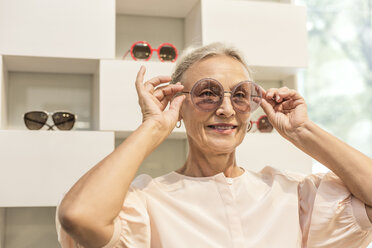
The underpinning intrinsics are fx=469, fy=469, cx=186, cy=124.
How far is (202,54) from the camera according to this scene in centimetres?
176

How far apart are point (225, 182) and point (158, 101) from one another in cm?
38

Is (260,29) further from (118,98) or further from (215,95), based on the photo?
(215,95)

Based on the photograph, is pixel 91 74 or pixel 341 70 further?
pixel 341 70

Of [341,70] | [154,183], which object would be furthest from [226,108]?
[341,70]

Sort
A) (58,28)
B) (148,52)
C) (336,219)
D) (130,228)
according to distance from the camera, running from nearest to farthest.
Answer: (130,228), (336,219), (58,28), (148,52)

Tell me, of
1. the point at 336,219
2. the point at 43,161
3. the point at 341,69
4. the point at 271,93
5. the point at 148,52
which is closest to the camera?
the point at 336,219

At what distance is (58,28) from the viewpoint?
101 inches

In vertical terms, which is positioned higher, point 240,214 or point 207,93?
point 207,93

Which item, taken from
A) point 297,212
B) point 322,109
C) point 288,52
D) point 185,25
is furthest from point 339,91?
point 297,212

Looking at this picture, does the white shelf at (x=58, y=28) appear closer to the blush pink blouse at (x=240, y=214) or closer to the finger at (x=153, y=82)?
the finger at (x=153, y=82)

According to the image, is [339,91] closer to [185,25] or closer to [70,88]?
[185,25]

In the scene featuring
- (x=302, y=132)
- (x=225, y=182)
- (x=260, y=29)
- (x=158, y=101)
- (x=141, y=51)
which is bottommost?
(x=225, y=182)

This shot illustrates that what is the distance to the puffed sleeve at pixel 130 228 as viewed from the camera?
143cm

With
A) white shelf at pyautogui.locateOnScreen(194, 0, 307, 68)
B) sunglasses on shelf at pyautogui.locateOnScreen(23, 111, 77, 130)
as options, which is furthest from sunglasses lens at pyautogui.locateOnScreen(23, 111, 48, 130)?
white shelf at pyautogui.locateOnScreen(194, 0, 307, 68)
